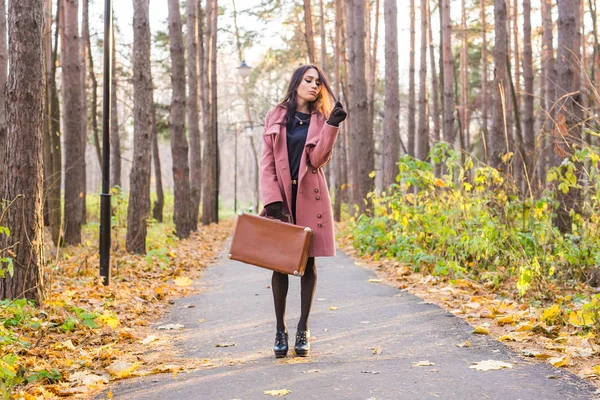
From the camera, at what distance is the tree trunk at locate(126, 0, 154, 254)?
12.3 m

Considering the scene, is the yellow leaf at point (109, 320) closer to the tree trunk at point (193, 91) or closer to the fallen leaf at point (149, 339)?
the fallen leaf at point (149, 339)

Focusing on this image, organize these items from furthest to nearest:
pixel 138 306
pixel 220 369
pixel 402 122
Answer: pixel 402 122
pixel 138 306
pixel 220 369

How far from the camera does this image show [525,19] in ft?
67.2

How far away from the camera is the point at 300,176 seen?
4.91m

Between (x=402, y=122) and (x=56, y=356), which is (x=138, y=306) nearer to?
(x=56, y=356)

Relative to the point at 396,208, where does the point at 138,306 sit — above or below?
below

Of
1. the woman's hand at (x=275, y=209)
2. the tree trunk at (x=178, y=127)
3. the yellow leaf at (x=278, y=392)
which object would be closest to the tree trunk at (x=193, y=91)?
the tree trunk at (x=178, y=127)

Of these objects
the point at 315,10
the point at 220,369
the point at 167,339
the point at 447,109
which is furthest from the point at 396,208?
the point at 315,10

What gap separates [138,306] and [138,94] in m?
6.17

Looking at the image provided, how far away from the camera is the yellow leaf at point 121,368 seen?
459 cm

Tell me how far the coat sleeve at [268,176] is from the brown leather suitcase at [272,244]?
0.54 ft

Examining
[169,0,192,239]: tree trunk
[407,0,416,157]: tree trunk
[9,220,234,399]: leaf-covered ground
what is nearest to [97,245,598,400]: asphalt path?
[9,220,234,399]: leaf-covered ground

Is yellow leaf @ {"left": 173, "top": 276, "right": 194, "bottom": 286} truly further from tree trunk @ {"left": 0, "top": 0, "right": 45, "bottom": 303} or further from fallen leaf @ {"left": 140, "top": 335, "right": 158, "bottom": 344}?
fallen leaf @ {"left": 140, "top": 335, "right": 158, "bottom": 344}

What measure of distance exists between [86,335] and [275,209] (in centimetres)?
207
